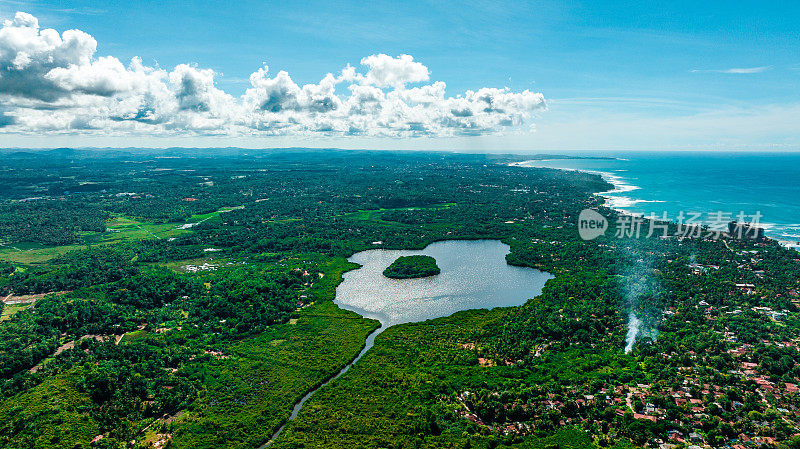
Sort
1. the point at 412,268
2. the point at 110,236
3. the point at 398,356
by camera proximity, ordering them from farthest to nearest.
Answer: the point at 110,236 < the point at 412,268 < the point at 398,356

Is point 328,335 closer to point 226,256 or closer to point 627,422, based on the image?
point 627,422

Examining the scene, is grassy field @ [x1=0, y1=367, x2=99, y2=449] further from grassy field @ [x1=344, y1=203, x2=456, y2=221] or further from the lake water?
grassy field @ [x1=344, y1=203, x2=456, y2=221]

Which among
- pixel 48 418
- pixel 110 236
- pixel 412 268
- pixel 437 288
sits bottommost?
pixel 110 236

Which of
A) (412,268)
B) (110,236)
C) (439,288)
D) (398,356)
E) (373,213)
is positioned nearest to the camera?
(398,356)

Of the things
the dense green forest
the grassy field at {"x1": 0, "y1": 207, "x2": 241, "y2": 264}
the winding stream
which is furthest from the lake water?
the grassy field at {"x1": 0, "y1": 207, "x2": 241, "y2": 264}

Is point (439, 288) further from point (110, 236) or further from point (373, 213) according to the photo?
point (110, 236)

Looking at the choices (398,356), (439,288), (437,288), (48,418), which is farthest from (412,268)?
(48,418)

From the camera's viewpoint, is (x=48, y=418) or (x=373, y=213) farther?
(x=373, y=213)

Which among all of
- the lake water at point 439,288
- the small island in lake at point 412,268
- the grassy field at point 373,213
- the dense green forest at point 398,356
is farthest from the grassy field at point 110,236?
the small island in lake at point 412,268
